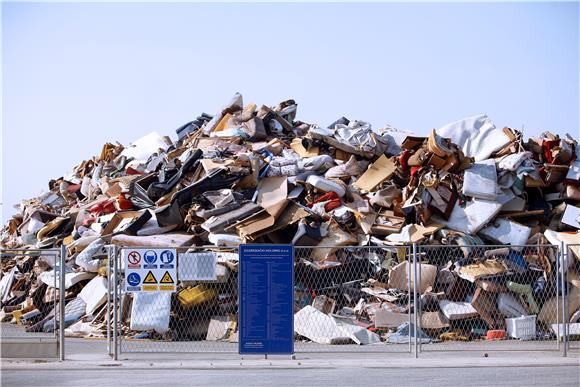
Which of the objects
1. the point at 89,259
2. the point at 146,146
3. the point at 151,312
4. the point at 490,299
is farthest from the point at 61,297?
the point at 146,146

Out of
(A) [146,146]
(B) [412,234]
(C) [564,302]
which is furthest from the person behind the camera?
(A) [146,146]

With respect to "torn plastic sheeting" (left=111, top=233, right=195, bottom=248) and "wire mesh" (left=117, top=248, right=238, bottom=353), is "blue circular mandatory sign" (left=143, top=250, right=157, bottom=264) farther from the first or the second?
"torn plastic sheeting" (left=111, top=233, right=195, bottom=248)

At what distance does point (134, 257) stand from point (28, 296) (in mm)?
6768

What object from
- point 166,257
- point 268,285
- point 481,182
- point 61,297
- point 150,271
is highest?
point 481,182

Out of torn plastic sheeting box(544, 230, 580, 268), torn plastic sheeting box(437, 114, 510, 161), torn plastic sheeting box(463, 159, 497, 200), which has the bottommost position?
torn plastic sheeting box(544, 230, 580, 268)

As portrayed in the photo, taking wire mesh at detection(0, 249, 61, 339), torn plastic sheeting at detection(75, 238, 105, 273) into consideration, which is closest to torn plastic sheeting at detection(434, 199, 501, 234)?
torn plastic sheeting at detection(75, 238, 105, 273)

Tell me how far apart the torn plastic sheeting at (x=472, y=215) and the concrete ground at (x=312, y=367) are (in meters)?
3.01

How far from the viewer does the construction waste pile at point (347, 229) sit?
1473 centimetres

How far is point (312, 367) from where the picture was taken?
38.4 ft

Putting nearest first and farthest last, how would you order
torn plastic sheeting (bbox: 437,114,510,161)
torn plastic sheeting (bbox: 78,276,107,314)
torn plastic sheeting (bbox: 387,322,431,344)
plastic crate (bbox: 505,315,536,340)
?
torn plastic sheeting (bbox: 387,322,431,344) → plastic crate (bbox: 505,315,536,340) → torn plastic sheeting (bbox: 78,276,107,314) → torn plastic sheeting (bbox: 437,114,510,161)

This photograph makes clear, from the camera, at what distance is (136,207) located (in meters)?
18.5

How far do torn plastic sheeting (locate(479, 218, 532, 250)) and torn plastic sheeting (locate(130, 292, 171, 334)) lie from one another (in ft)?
21.1

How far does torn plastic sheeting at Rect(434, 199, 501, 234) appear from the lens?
16.3m

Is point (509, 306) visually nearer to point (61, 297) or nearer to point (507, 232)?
point (507, 232)
